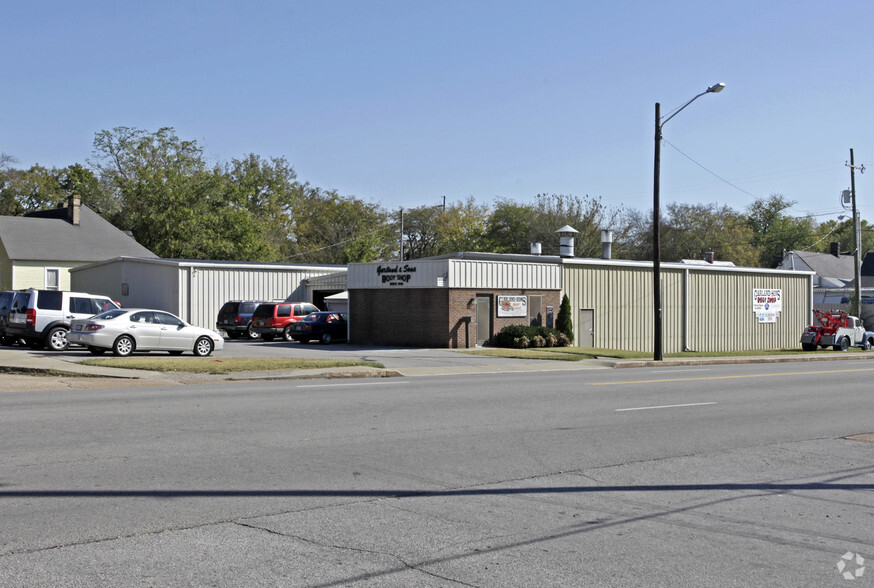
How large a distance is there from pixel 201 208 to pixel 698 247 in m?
52.1

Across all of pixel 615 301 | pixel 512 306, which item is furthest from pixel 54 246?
pixel 615 301

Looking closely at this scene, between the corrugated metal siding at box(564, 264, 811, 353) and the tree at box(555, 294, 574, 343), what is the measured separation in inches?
45.7

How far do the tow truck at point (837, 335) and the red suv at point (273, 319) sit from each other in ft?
83.3

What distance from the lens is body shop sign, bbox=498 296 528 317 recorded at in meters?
34.5

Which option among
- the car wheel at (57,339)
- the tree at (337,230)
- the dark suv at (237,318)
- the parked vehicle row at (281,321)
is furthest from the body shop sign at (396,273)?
the tree at (337,230)

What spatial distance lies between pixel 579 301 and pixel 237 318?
15.5m

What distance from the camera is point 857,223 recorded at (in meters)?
46.8

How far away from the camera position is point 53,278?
53.2 meters

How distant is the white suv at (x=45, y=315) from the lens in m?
25.8

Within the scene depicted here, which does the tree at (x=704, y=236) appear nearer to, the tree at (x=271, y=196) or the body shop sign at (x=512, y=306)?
the tree at (x=271, y=196)

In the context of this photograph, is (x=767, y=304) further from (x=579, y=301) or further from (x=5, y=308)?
(x=5, y=308)

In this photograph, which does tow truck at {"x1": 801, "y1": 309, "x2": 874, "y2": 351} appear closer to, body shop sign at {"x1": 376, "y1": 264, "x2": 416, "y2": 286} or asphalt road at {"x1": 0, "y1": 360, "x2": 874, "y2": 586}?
body shop sign at {"x1": 376, "y1": 264, "x2": 416, "y2": 286}

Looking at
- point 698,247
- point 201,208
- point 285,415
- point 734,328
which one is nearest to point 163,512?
A: point 285,415

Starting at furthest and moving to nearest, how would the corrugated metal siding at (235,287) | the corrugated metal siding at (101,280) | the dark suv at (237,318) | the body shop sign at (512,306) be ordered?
the corrugated metal siding at (101,280) → the corrugated metal siding at (235,287) → the dark suv at (237,318) → the body shop sign at (512,306)
